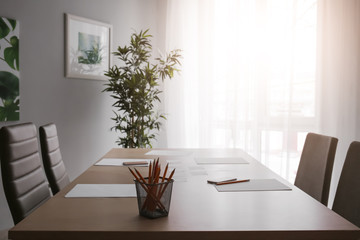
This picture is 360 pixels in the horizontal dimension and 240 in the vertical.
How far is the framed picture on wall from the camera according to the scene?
364 cm

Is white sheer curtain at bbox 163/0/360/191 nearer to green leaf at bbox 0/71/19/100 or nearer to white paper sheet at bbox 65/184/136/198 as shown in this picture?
green leaf at bbox 0/71/19/100

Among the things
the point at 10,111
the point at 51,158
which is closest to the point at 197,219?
the point at 51,158

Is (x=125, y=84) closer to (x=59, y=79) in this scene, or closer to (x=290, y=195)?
(x=59, y=79)

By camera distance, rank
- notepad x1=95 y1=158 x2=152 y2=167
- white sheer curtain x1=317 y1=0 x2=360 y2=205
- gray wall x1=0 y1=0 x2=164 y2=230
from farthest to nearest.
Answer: white sheer curtain x1=317 y1=0 x2=360 y2=205, gray wall x1=0 y1=0 x2=164 y2=230, notepad x1=95 y1=158 x2=152 y2=167

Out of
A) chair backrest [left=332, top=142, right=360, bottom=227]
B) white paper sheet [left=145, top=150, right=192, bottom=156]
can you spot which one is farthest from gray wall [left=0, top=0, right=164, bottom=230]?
chair backrest [left=332, top=142, right=360, bottom=227]

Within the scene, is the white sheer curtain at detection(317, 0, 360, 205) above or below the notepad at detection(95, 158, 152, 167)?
above

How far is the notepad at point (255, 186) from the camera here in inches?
58.1

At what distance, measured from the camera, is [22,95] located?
3236 millimetres

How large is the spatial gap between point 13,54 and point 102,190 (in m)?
2.28

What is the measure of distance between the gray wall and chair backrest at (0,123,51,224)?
5.08 feet

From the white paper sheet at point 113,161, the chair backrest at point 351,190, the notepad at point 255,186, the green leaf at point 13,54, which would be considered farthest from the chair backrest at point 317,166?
the green leaf at point 13,54

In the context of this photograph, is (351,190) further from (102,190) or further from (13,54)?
(13,54)

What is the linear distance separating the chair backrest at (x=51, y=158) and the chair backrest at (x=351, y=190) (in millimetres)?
1584

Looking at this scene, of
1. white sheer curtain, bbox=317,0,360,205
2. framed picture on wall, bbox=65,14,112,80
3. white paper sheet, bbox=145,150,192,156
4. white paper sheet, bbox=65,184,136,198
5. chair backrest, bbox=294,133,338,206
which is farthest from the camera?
framed picture on wall, bbox=65,14,112,80
